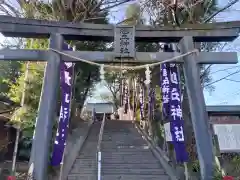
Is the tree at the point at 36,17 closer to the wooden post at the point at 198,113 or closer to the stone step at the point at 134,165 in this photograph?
the stone step at the point at 134,165

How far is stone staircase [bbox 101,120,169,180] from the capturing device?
369 inches

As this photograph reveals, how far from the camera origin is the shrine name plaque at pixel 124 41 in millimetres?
7623

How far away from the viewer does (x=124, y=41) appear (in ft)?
25.3

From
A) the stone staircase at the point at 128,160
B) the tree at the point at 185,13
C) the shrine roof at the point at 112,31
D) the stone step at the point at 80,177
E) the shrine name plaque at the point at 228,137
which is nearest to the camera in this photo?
the shrine roof at the point at 112,31

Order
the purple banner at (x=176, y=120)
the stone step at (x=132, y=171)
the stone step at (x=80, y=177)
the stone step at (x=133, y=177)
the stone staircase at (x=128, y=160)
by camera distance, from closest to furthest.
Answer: the purple banner at (x=176, y=120) < the stone step at (x=133, y=177) < the stone step at (x=80, y=177) < the stone staircase at (x=128, y=160) < the stone step at (x=132, y=171)

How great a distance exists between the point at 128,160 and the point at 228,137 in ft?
13.2

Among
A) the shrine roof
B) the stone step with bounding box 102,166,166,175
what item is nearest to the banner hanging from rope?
the stone step with bounding box 102,166,166,175

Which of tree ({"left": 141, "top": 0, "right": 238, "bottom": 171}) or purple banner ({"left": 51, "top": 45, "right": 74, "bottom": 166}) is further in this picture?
tree ({"left": 141, "top": 0, "right": 238, "bottom": 171})

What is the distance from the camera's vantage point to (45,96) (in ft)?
23.9

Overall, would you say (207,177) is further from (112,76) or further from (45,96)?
(112,76)

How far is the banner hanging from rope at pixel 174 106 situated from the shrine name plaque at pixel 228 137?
1.13 m

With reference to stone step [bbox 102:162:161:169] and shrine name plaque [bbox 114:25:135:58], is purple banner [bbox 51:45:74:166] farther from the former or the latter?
stone step [bbox 102:162:161:169]

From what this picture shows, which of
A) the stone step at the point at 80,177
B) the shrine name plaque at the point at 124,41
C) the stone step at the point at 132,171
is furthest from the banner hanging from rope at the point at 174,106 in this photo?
the stone step at the point at 80,177

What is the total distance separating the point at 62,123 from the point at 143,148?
456 cm
